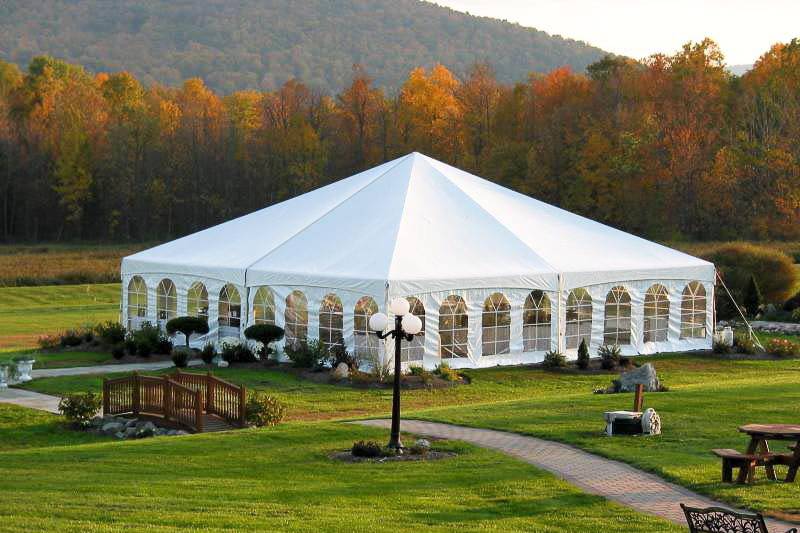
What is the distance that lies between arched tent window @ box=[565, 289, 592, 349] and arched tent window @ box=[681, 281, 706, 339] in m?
3.44

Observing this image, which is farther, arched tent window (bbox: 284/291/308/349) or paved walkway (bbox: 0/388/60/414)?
arched tent window (bbox: 284/291/308/349)

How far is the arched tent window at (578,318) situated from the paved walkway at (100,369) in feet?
29.9

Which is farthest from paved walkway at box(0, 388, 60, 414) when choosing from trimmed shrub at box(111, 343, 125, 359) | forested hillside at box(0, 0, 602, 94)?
forested hillside at box(0, 0, 602, 94)

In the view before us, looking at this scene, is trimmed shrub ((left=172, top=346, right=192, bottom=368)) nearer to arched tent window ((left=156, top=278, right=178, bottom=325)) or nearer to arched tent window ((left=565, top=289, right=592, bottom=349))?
arched tent window ((left=156, top=278, right=178, bottom=325))

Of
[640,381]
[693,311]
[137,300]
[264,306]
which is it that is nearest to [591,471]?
[640,381]

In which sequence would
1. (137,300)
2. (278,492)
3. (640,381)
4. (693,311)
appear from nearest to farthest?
1. (278,492)
2. (640,381)
3. (693,311)
4. (137,300)

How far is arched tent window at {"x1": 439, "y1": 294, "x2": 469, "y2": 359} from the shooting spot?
87.7 feet

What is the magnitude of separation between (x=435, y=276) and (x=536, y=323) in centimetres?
336

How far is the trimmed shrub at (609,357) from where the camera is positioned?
27.1m

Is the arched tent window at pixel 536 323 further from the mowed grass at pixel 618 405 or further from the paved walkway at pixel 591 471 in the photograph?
the paved walkway at pixel 591 471

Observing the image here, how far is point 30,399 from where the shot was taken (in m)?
22.4

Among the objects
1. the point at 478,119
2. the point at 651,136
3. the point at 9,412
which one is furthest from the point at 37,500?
the point at 478,119

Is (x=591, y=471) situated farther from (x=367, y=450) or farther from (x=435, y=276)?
(x=435, y=276)

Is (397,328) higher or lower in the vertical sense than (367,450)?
higher
